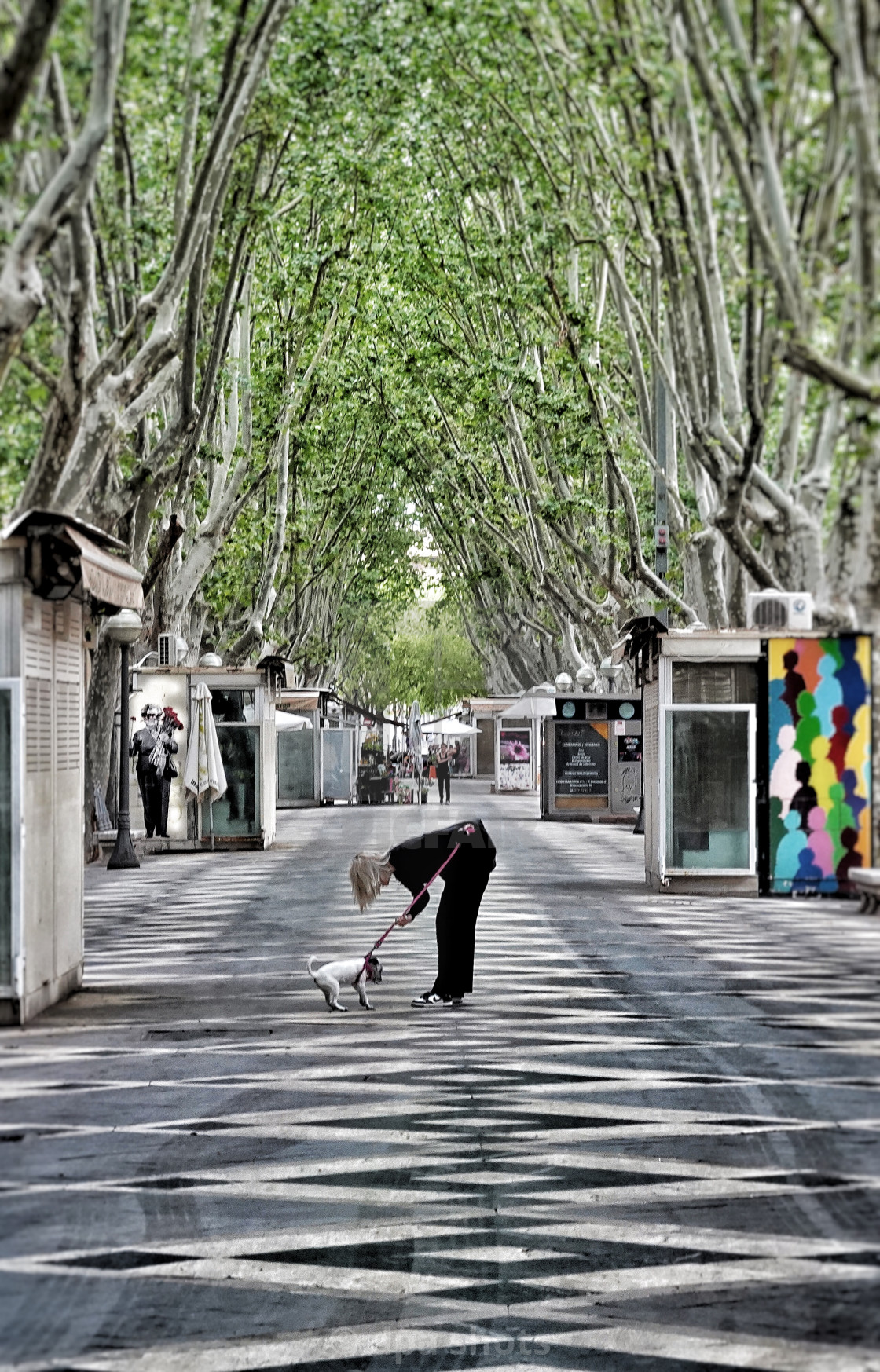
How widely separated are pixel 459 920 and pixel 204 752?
16887 mm

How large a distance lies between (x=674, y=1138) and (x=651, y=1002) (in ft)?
13.7

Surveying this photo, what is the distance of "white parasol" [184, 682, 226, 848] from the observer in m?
28.3

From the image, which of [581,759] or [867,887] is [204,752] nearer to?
[867,887]

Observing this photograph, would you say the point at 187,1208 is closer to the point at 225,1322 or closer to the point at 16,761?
the point at 225,1322

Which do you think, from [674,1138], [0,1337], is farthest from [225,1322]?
[674,1138]

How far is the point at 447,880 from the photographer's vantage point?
11938 mm

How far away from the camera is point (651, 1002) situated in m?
12.2

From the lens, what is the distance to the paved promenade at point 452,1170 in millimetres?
5578

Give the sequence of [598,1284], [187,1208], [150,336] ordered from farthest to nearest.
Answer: [150,336]
[187,1208]
[598,1284]

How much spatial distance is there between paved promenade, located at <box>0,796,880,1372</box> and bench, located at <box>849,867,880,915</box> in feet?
12.6

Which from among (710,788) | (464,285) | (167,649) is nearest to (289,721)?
(167,649)

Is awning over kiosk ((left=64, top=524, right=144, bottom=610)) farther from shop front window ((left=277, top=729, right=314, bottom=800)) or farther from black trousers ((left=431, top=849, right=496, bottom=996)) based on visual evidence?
shop front window ((left=277, top=729, right=314, bottom=800))

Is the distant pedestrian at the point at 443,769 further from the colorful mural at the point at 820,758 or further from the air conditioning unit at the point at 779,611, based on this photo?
the air conditioning unit at the point at 779,611

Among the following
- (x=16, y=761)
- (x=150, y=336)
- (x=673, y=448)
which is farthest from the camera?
(x=673, y=448)
